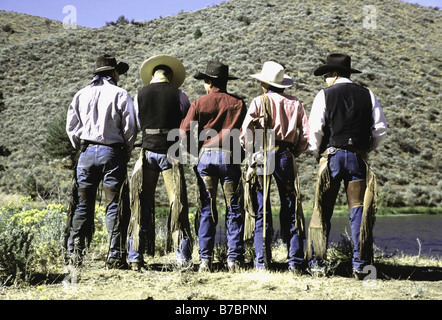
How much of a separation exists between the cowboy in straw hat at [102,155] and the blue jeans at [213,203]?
2.93 feet

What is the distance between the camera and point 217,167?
5.06 meters

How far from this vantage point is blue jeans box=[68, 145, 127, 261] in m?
5.06

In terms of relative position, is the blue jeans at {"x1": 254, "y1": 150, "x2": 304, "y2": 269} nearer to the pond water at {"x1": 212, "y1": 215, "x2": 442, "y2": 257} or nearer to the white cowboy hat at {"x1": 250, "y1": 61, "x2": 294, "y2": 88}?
the white cowboy hat at {"x1": 250, "y1": 61, "x2": 294, "y2": 88}

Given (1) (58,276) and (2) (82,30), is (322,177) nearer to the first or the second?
(1) (58,276)

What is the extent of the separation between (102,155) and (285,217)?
84.2 inches

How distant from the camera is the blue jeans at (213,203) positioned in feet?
16.6

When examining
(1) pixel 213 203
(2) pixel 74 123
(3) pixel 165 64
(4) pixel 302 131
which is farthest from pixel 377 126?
(2) pixel 74 123

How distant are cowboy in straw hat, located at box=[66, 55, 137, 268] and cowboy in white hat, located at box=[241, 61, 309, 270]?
139cm

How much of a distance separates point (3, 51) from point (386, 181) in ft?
127

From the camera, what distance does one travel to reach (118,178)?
515 centimetres

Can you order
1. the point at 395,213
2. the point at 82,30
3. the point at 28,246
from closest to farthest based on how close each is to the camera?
the point at 28,246, the point at 395,213, the point at 82,30

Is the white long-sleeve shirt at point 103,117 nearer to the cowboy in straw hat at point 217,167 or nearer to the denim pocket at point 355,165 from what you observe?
the cowboy in straw hat at point 217,167

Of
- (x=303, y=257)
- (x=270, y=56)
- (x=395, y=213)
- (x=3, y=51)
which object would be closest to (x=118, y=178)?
(x=303, y=257)

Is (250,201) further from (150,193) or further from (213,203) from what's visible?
(150,193)
